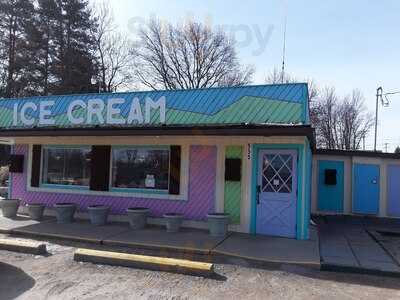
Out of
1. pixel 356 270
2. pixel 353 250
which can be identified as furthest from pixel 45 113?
pixel 356 270

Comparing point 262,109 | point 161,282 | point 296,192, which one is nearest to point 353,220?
point 296,192

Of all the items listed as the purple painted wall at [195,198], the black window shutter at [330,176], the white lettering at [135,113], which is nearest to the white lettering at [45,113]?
the white lettering at [135,113]

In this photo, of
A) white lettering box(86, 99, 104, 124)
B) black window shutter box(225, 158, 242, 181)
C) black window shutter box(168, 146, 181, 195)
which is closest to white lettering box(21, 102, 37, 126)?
white lettering box(86, 99, 104, 124)

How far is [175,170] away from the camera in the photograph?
39.9 feet

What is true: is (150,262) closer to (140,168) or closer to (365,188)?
(140,168)

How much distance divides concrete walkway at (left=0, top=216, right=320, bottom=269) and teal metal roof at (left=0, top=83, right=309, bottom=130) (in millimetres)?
2875

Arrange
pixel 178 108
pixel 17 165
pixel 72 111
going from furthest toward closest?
pixel 17 165, pixel 72 111, pixel 178 108

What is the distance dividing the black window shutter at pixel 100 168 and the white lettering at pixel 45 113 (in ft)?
5.41

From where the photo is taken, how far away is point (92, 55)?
3709 cm

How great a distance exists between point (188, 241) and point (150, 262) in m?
2.11

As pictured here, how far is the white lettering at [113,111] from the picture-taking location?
12.3 meters

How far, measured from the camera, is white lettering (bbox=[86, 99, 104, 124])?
1255 centimetres

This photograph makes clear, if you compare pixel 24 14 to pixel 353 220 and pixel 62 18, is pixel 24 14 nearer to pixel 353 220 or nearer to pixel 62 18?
pixel 62 18

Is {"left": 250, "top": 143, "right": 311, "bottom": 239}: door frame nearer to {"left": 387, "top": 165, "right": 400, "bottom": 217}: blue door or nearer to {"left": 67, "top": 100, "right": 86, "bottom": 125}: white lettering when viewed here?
{"left": 67, "top": 100, "right": 86, "bottom": 125}: white lettering
